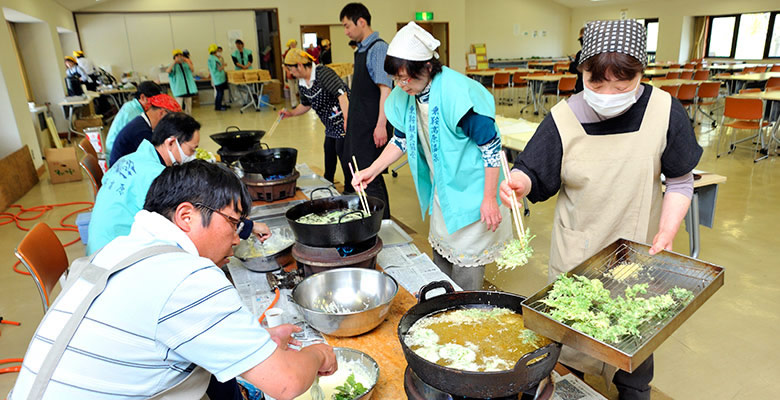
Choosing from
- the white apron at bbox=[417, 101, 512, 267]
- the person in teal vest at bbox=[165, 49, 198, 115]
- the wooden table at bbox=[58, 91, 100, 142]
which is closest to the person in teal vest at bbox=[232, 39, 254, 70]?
the person in teal vest at bbox=[165, 49, 198, 115]

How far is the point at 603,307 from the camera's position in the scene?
3.93 ft

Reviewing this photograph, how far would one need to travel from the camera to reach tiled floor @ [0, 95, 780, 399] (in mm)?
2279

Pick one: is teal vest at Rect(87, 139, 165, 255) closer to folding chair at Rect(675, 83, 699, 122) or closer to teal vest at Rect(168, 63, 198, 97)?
folding chair at Rect(675, 83, 699, 122)

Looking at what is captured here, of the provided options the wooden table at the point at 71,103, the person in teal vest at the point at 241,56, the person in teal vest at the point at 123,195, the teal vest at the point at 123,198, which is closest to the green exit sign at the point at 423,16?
the person in teal vest at the point at 241,56

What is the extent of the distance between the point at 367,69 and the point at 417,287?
1.91 m

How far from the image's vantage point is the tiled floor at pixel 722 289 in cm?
228

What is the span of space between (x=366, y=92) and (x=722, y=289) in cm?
269

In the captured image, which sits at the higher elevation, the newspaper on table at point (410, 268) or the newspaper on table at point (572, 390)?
the newspaper on table at point (410, 268)

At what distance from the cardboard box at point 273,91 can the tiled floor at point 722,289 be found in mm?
7826

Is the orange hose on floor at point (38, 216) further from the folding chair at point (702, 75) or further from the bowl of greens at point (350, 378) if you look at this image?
the folding chair at point (702, 75)

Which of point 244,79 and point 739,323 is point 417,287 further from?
point 244,79

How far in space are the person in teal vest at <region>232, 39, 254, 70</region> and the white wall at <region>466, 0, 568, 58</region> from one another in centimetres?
835

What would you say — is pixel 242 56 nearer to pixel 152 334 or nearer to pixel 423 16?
pixel 423 16

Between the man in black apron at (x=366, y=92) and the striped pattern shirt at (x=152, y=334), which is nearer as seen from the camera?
the striped pattern shirt at (x=152, y=334)
